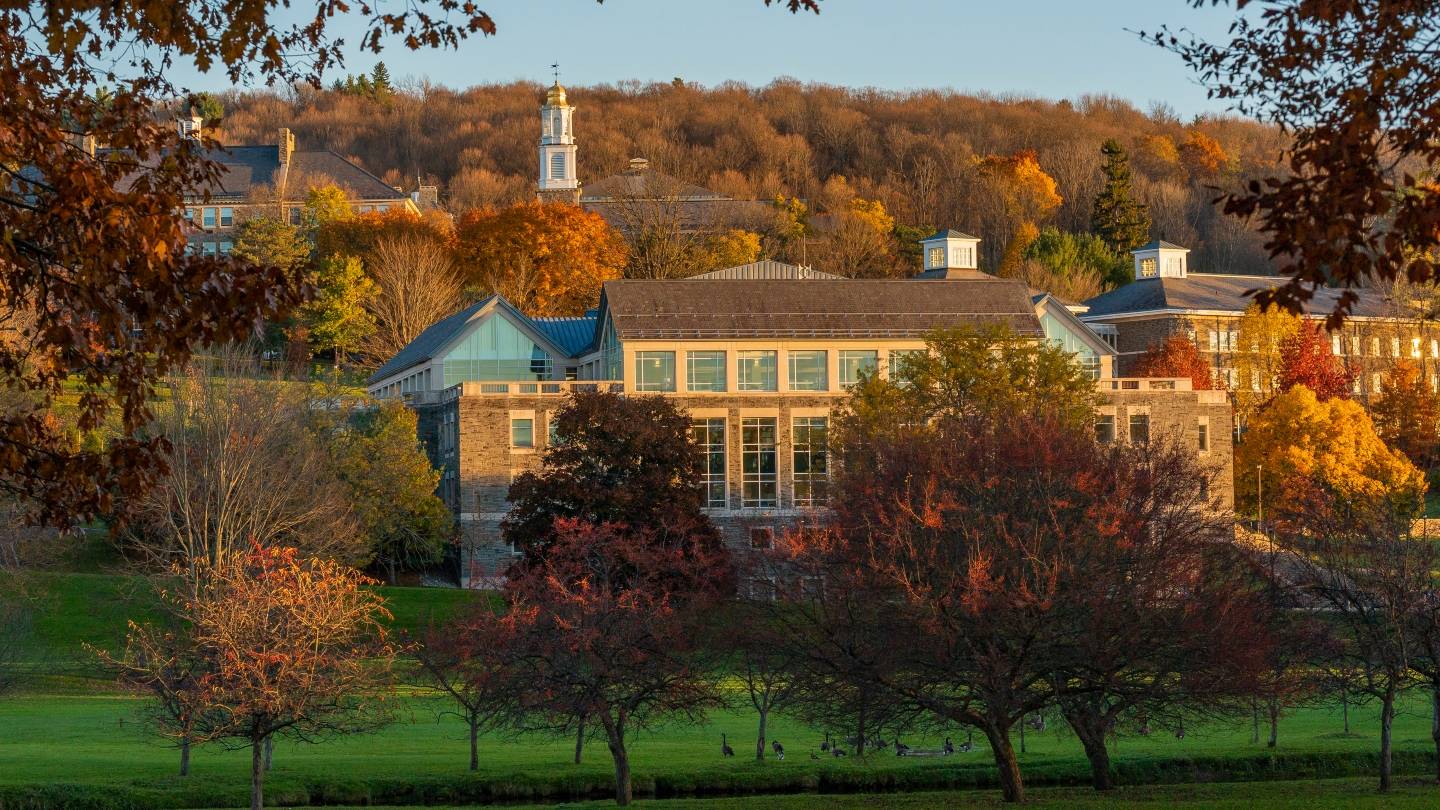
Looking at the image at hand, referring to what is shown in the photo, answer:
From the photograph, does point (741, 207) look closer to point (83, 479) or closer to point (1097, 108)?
point (1097, 108)

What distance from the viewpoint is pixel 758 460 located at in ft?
221

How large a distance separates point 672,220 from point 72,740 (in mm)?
77459

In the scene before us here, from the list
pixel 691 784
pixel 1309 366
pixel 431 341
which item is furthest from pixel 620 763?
pixel 1309 366

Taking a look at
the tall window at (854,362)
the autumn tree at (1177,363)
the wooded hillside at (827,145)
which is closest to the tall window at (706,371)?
the tall window at (854,362)

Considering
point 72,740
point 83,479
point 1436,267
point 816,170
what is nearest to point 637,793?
point 72,740

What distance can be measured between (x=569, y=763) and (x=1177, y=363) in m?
61.7

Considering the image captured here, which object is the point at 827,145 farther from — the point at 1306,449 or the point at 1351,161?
the point at 1351,161

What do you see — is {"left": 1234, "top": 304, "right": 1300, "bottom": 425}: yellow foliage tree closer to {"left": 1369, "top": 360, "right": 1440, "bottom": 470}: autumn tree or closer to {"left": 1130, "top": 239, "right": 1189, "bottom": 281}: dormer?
{"left": 1369, "top": 360, "right": 1440, "bottom": 470}: autumn tree

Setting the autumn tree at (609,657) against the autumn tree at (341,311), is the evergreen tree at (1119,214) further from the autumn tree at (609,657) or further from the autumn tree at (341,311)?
the autumn tree at (609,657)

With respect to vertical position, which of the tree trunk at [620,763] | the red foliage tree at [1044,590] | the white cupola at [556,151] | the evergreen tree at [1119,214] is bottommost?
the tree trunk at [620,763]

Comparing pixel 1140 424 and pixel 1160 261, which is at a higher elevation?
pixel 1160 261

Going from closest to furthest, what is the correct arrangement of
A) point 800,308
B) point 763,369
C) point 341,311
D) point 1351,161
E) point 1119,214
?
point 1351,161
point 763,369
point 800,308
point 341,311
point 1119,214

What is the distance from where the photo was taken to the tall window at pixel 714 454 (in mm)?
66750

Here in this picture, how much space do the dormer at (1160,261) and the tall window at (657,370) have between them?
1660 inches
